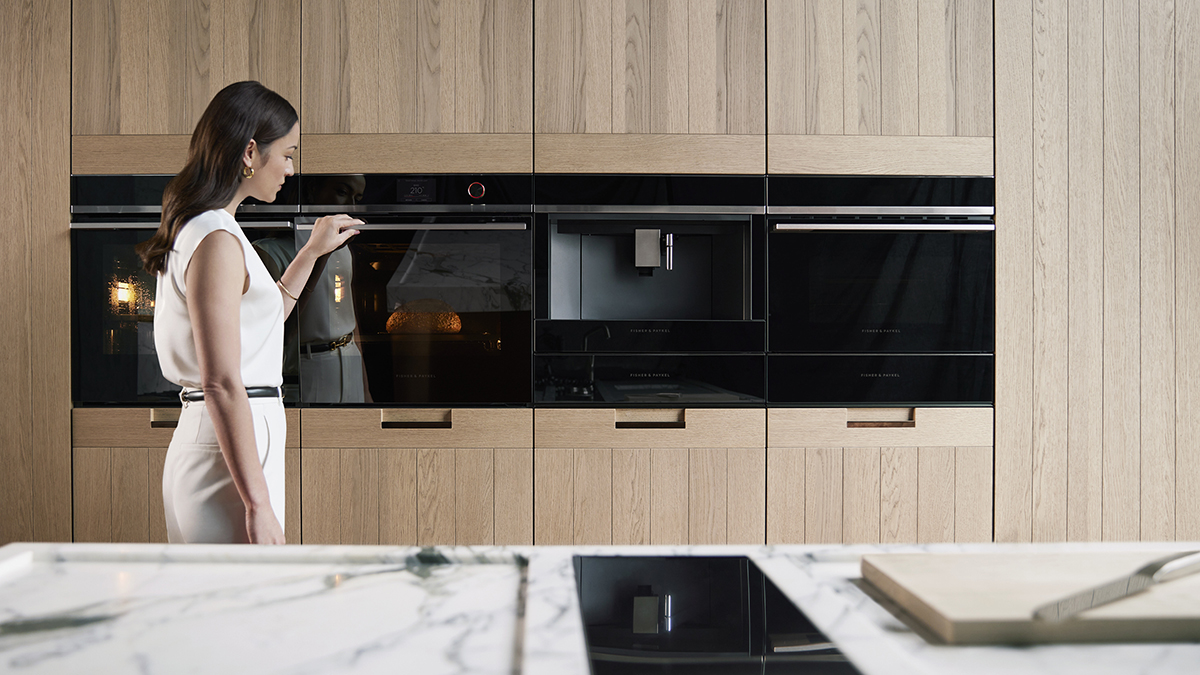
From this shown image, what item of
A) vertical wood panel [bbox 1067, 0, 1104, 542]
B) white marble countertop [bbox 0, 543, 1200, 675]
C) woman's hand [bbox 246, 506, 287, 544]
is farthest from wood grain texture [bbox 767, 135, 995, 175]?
woman's hand [bbox 246, 506, 287, 544]

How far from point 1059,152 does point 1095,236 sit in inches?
10.5

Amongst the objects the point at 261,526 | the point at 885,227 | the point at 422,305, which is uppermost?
the point at 885,227

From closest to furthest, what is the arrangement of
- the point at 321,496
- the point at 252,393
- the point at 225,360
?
1. the point at 225,360
2. the point at 252,393
3. the point at 321,496

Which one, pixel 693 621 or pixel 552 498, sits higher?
pixel 693 621

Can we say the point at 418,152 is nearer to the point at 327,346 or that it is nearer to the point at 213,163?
the point at 327,346

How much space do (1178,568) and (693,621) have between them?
43 centimetres

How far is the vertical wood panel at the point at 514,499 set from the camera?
6.70 feet

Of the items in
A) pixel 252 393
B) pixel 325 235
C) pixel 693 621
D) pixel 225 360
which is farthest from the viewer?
pixel 325 235

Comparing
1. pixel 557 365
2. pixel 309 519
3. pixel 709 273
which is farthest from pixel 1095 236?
pixel 309 519

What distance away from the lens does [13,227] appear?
2055mm

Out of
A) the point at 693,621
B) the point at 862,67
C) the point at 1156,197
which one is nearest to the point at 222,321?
the point at 693,621

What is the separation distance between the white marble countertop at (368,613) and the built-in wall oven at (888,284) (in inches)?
52.7

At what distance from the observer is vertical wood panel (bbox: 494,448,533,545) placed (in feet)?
6.70

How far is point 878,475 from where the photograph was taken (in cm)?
207
